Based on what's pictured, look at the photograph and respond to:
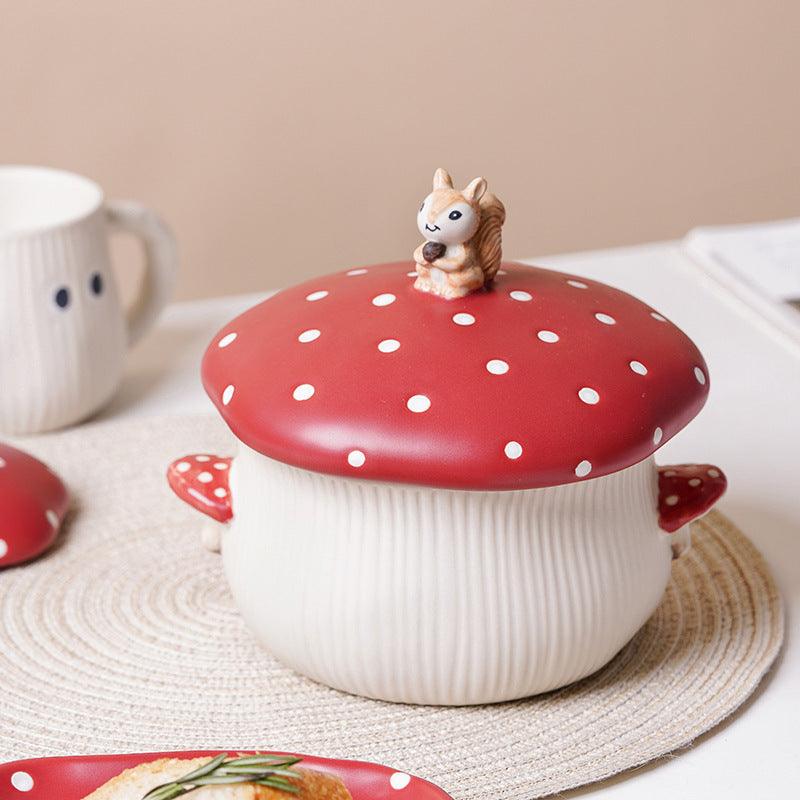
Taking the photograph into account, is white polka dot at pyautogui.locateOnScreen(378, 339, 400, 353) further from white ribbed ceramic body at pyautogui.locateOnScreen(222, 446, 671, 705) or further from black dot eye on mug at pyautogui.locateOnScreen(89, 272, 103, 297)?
black dot eye on mug at pyautogui.locateOnScreen(89, 272, 103, 297)

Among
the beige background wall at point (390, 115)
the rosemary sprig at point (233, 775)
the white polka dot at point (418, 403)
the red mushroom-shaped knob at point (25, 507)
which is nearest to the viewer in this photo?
the rosemary sprig at point (233, 775)

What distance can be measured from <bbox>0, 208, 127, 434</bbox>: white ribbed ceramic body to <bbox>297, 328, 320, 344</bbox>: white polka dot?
30 centimetres

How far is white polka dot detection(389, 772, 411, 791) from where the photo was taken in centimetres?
41

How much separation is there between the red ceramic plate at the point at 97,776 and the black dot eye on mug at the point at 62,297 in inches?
16.2

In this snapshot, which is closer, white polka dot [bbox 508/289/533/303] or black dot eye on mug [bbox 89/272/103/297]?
white polka dot [bbox 508/289/533/303]

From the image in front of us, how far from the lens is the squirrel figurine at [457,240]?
52cm

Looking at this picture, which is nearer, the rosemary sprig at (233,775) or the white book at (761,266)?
the rosemary sprig at (233,775)

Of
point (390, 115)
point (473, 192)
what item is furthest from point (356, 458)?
point (390, 115)

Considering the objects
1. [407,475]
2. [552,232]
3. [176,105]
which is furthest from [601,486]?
[552,232]

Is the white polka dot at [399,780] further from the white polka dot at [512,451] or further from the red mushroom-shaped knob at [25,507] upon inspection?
the red mushroom-shaped knob at [25,507]

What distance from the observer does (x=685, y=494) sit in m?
0.56

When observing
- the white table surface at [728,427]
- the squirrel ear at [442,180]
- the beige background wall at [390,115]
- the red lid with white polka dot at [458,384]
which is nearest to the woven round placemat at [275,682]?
the white table surface at [728,427]

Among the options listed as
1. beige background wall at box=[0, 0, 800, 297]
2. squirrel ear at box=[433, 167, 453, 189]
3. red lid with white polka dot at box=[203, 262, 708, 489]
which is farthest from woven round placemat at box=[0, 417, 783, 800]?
beige background wall at box=[0, 0, 800, 297]

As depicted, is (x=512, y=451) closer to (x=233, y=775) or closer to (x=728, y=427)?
(x=233, y=775)
